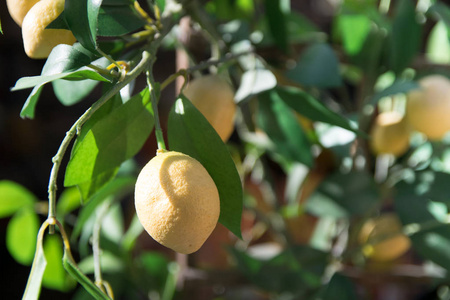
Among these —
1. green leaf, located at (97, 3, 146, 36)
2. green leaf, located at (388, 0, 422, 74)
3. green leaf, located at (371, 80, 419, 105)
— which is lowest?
green leaf, located at (388, 0, 422, 74)

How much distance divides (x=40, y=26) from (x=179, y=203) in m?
0.10

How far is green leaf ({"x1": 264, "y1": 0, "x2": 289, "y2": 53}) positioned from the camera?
47cm

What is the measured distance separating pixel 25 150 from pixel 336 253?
878 millimetres

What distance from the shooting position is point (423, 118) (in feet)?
1.42

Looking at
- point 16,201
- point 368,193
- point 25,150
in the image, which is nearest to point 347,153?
point 368,193

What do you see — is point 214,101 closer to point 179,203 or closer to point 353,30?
point 179,203

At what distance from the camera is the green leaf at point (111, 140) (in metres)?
0.27

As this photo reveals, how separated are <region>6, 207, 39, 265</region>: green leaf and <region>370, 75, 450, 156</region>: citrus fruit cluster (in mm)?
362

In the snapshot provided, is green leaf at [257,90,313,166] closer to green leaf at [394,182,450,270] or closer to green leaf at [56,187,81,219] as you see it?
green leaf at [394,182,450,270]

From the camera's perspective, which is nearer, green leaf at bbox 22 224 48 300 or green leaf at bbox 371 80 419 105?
green leaf at bbox 22 224 48 300

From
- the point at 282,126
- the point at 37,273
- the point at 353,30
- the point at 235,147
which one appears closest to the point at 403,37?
the point at 353,30

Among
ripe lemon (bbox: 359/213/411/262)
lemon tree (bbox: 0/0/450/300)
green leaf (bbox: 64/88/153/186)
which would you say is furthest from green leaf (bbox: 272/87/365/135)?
ripe lemon (bbox: 359/213/411/262)

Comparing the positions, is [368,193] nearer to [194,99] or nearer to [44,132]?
[194,99]

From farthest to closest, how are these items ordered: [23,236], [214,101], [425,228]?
[23,236] < [425,228] < [214,101]
